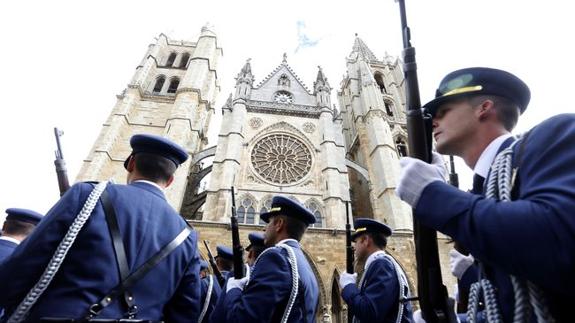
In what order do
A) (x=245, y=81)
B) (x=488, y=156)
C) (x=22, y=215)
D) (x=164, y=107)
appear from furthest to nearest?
(x=245, y=81), (x=164, y=107), (x=22, y=215), (x=488, y=156)

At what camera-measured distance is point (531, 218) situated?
93cm

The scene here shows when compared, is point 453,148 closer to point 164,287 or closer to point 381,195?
point 164,287

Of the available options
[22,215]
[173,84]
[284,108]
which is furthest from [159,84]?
[22,215]

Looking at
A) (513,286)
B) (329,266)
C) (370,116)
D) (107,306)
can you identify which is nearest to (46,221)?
(107,306)

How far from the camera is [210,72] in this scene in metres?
25.3

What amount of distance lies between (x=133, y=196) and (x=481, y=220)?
6.14ft

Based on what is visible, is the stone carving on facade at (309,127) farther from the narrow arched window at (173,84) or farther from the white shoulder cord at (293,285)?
the white shoulder cord at (293,285)

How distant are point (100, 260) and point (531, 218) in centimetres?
190

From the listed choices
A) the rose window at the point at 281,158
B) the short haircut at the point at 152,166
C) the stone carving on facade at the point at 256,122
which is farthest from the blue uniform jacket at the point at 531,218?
the stone carving on facade at the point at 256,122

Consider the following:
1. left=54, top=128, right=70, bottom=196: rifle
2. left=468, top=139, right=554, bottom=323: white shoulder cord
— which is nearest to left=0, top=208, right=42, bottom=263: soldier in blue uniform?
left=54, top=128, right=70, bottom=196: rifle

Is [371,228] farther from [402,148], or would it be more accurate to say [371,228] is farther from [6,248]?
[402,148]

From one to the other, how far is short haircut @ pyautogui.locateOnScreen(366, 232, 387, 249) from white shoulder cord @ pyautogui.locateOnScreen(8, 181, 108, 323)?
10.1ft

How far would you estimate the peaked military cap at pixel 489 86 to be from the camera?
5.05ft

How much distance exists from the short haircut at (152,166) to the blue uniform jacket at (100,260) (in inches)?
4.7
